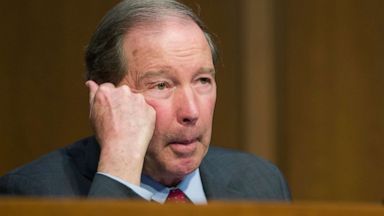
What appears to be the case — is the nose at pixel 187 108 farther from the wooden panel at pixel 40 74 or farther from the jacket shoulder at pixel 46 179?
the wooden panel at pixel 40 74

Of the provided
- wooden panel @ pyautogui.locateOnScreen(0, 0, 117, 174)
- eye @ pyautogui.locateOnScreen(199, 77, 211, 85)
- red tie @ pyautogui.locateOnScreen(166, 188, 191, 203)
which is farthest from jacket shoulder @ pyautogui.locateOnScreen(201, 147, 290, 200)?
wooden panel @ pyautogui.locateOnScreen(0, 0, 117, 174)

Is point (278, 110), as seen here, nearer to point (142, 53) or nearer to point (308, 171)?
point (308, 171)

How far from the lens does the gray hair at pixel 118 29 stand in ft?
5.32

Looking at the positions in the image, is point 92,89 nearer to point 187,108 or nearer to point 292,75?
point 187,108

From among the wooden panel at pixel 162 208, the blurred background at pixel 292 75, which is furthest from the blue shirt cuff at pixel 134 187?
the blurred background at pixel 292 75

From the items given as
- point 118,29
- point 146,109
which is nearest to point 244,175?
point 146,109

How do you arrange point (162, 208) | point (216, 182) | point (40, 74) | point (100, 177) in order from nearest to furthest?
point (162, 208), point (100, 177), point (216, 182), point (40, 74)

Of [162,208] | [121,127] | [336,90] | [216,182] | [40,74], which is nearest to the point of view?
[162,208]

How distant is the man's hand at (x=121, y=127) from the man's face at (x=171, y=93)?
0.03m

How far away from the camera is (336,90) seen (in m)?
2.69

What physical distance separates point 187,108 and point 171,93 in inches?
1.7

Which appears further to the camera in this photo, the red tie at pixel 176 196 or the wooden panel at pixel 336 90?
the wooden panel at pixel 336 90

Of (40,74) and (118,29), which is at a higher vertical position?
(118,29)

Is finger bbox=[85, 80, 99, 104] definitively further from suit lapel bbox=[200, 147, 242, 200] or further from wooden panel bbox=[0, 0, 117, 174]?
wooden panel bbox=[0, 0, 117, 174]
